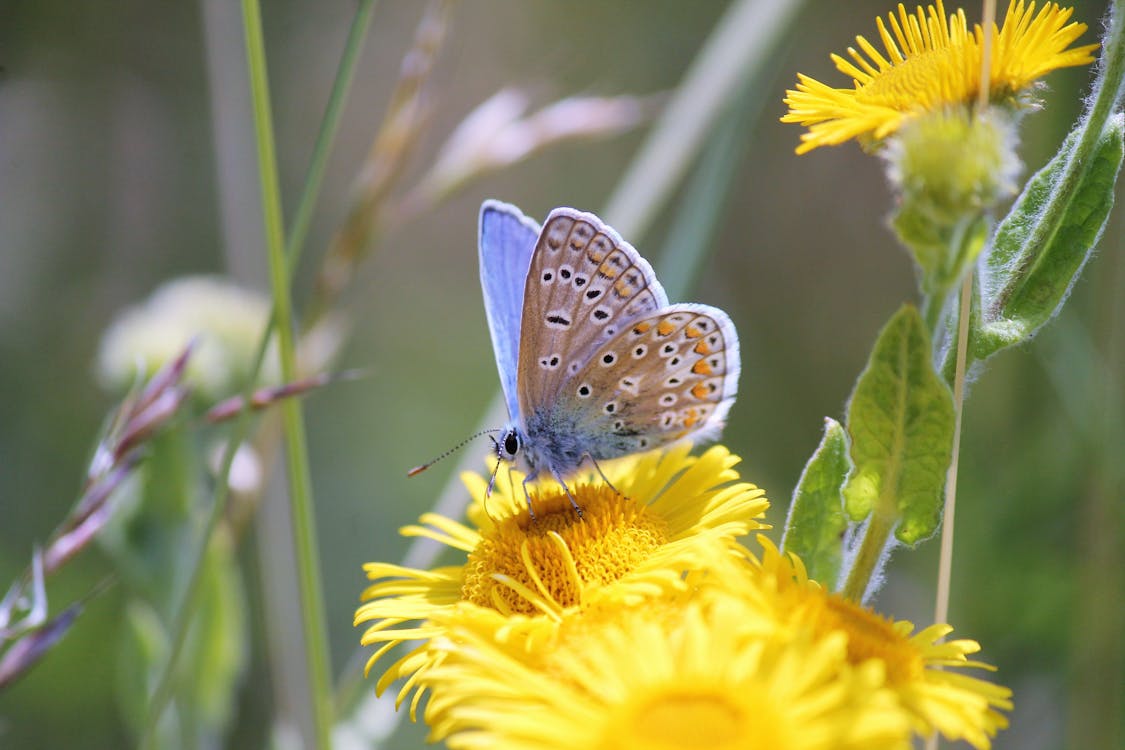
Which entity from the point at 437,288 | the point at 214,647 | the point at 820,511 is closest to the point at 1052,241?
the point at 820,511

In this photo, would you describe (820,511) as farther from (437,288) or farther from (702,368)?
(437,288)

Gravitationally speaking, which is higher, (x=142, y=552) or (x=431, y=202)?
(x=431, y=202)

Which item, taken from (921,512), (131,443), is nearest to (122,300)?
(131,443)

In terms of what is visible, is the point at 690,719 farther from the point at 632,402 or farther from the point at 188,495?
the point at 188,495

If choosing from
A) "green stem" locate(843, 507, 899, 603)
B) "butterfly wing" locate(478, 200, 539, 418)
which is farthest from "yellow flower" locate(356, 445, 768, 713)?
"butterfly wing" locate(478, 200, 539, 418)

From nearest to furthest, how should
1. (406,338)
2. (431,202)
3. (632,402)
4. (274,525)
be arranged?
(632,402)
(431,202)
(274,525)
(406,338)
